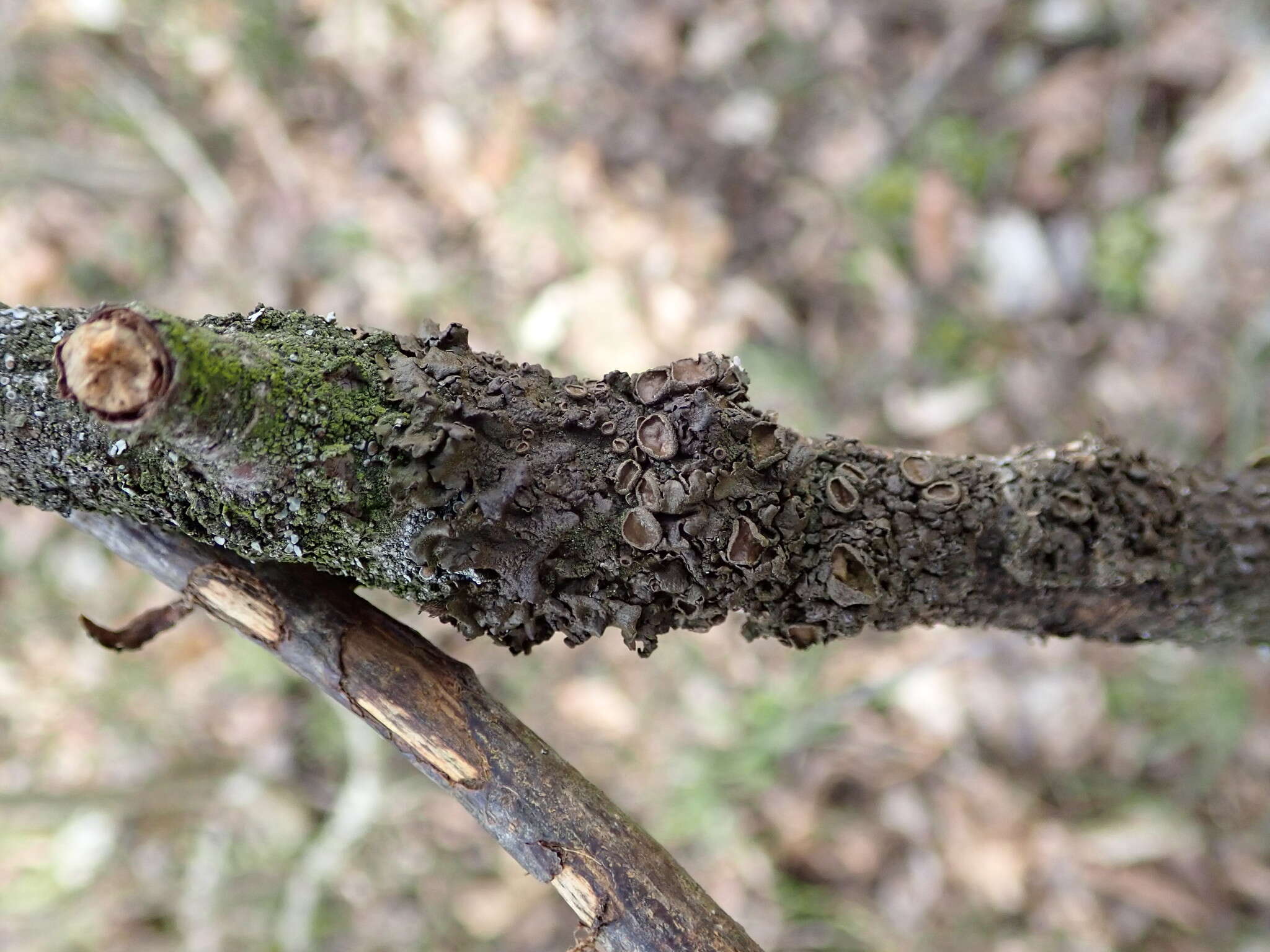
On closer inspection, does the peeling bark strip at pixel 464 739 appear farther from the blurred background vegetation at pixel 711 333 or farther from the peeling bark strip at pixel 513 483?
the blurred background vegetation at pixel 711 333

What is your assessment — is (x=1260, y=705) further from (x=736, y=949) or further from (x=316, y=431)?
(x=316, y=431)

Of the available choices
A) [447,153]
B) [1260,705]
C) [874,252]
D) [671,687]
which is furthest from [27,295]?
[1260,705]

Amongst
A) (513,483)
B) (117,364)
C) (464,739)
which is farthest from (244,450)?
(464,739)

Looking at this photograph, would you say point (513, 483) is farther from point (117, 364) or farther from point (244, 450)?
point (117, 364)

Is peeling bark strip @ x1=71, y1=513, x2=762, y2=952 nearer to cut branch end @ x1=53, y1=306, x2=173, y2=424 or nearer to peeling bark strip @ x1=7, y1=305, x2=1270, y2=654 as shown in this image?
peeling bark strip @ x1=7, y1=305, x2=1270, y2=654

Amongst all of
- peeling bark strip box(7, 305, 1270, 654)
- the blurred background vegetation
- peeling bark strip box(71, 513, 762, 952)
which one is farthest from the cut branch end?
the blurred background vegetation
